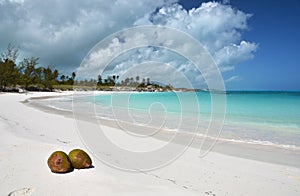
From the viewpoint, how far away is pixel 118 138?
8.52m

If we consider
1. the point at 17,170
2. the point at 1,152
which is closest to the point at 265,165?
the point at 17,170

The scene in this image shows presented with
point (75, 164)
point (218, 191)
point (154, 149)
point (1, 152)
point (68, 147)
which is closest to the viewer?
point (218, 191)

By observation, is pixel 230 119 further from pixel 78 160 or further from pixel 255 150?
pixel 78 160

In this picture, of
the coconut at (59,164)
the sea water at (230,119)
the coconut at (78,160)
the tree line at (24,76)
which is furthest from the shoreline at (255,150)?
the tree line at (24,76)

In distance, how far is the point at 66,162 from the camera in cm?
444

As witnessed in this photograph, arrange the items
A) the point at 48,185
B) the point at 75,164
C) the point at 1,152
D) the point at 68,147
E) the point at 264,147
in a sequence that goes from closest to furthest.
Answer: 1. the point at 48,185
2. the point at 75,164
3. the point at 1,152
4. the point at 68,147
5. the point at 264,147

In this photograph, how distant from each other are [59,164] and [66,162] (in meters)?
0.13

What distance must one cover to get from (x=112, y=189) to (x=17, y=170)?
2.04 metres

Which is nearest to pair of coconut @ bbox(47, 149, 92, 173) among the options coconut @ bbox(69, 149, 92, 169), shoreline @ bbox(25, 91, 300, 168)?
coconut @ bbox(69, 149, 92, 169)

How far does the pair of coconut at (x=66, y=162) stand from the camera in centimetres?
438

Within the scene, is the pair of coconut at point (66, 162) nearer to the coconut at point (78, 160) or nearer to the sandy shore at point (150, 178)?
the coconut at point (78, 160)

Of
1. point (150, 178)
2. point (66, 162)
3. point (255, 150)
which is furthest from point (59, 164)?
point (255, 150)

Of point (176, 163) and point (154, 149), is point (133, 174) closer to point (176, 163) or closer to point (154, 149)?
point (176, 163)

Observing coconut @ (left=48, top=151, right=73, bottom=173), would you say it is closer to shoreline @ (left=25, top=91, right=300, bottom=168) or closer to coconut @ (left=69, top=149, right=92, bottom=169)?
coconut @ (left=69, top=149, right=92, bottom=169)
